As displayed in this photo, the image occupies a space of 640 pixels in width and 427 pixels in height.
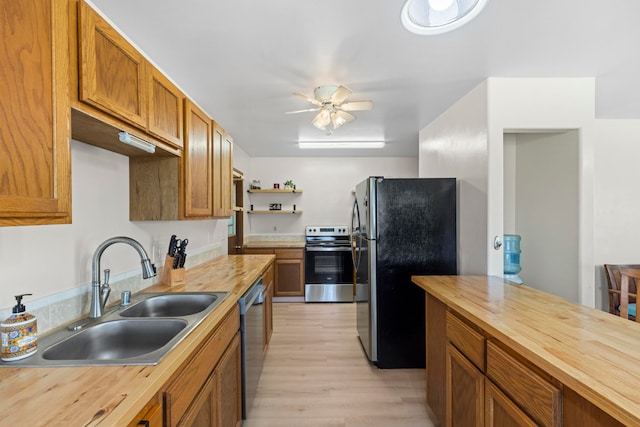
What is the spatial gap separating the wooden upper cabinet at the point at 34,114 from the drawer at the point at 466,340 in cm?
163

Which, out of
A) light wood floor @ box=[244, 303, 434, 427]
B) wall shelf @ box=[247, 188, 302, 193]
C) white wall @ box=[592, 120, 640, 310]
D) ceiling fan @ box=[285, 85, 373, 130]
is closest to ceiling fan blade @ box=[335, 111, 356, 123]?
ceiling fan @ box=[285, 85, 373, 130]

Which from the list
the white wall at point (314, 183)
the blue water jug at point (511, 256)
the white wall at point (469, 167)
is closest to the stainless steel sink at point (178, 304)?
the white wall at point (469, 167)

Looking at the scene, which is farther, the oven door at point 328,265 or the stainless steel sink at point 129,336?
the oven door at point 328,265

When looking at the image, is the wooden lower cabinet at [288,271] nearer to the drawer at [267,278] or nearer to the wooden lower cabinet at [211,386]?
the drawer at [267,278]

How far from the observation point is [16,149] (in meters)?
0.77

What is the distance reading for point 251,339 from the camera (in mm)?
2039

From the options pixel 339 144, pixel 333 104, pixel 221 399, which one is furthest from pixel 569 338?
pixel 339 144

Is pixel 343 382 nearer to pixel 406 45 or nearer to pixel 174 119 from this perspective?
pixel 174 119

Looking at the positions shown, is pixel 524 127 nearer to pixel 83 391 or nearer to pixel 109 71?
pixel 109 71

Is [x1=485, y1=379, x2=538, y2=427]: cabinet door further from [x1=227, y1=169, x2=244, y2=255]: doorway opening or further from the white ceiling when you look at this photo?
[x1=227, y1=169, x2=244, y2=255]: doorway opening

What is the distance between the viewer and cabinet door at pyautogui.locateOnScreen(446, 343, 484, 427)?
1.32m

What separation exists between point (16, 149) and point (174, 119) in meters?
1.04

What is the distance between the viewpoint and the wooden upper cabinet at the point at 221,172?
238 centimetres

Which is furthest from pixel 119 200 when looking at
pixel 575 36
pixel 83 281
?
pixel 575 36
